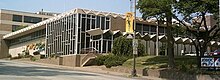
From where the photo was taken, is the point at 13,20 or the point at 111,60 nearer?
the point at 111,60

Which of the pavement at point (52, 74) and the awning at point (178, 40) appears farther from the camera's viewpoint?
the awning at point (178, 40)

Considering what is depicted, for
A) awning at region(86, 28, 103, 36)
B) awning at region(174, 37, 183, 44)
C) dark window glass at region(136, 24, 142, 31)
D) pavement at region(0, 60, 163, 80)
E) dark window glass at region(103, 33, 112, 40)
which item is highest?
dark window glass at region(136, 24, 142, 31)

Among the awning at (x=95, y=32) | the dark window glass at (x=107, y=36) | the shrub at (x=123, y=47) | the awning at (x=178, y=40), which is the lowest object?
the shrub at (x=123, y=47)

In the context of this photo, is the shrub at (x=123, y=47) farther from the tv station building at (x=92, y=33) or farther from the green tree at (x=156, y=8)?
the green tree at (x=156, y=8)

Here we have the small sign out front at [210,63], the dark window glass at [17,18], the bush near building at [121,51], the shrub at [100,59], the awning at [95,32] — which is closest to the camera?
the small sign out front at [210,63]

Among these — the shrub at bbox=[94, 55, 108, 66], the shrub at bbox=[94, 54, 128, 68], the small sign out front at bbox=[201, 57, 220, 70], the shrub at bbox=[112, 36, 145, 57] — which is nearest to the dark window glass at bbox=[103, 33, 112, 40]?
the shrub at bbox=[112, 36, 145, 57]

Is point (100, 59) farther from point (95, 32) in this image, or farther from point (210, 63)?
point (210, 63)

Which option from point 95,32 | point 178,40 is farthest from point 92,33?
point 178,40

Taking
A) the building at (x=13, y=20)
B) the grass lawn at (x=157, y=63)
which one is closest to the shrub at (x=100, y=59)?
the grass lawn at (x=157, y=63)

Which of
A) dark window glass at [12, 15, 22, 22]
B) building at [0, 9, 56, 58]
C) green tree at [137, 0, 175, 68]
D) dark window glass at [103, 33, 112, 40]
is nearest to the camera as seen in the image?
green tree at [137, 0, 175, 68]

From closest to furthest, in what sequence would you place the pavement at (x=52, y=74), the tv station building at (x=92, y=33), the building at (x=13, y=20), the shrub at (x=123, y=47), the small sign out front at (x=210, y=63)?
the pavement at (x=52, y=74), the small sign out front at (x=210, y=63), the shrub at (x=123, y=47), the tv station building at (x=92, y=33), the building at (x=13, y=20)

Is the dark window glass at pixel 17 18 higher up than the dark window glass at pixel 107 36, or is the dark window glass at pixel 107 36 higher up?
the dark window glass at pixel 17 18

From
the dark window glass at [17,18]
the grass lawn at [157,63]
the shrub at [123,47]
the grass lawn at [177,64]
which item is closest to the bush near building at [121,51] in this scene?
the shrub at [123,47]

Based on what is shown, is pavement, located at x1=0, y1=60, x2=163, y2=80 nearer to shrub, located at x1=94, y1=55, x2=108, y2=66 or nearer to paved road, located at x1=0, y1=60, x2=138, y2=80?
paved road, located at x1=0, y1=60, x2=138, y2=80
